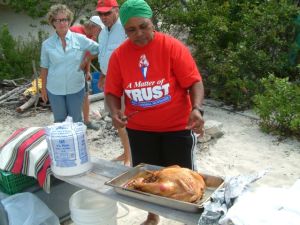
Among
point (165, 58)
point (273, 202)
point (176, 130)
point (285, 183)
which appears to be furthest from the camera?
point (285, 183)

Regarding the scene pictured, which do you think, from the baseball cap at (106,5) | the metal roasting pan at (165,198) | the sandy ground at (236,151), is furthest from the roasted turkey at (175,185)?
the baseball cap at (106,5)

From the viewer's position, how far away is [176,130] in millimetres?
2850

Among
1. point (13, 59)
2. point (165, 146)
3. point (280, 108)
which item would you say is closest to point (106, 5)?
point (165, 146)

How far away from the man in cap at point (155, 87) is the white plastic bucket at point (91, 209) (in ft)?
1.80

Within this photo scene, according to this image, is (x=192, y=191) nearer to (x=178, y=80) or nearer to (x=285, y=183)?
(x=178, y=80)

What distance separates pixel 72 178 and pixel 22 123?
432 centimetres

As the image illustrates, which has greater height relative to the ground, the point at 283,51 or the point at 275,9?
the point at 275,9

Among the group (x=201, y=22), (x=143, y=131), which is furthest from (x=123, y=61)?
(x=201, y=22)

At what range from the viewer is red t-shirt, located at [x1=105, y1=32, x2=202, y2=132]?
2666 mm

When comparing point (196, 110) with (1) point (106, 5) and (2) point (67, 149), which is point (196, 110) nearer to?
(2) point (67, 149)

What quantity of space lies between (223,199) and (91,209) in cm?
128

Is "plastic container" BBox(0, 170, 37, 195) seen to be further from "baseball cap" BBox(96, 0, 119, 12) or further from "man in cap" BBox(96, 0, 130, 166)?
"baseball cap" BBox(96, 0, 119, 12)

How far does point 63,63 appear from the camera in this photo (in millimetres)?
4836

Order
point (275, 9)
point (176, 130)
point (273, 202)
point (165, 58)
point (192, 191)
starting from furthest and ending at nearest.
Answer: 1. point (275, 9)
2. point (176, 130)
3. point (165, 58)
4. point (192, 191)
5. point (273, 202)
